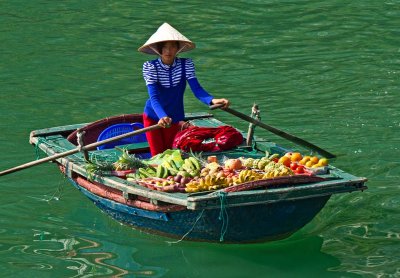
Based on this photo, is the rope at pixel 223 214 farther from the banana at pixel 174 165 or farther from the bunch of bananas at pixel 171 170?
the banana at pixel 174 165

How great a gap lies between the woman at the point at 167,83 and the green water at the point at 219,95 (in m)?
1.04

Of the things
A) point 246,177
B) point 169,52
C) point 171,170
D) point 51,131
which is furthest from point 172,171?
point 51,131

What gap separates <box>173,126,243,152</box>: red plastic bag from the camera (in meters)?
10.6

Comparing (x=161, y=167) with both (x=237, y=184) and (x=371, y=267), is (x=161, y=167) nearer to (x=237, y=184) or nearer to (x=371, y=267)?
(x=237, y=184)

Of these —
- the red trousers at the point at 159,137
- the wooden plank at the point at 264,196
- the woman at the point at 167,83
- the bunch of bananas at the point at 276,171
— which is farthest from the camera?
the red trousers at the point at 159,137

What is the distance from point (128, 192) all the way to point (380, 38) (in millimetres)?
9148

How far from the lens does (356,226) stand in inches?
417

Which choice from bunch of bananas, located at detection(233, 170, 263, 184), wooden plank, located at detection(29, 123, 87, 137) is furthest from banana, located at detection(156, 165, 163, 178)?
wooden plank, located at detection(29, 123, 87, 137)

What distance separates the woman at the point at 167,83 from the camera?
10.4 meters

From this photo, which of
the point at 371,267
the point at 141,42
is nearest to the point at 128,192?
the point at 371,267

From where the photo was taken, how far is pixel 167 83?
417 inches

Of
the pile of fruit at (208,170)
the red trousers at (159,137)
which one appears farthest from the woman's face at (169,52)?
the pile of fruit at (208,170)

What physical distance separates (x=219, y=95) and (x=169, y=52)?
4.85 meters

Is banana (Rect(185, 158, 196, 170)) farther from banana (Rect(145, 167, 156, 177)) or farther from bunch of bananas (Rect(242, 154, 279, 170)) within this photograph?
bunch of bananas (Rect(242, 154, 279, 170))
